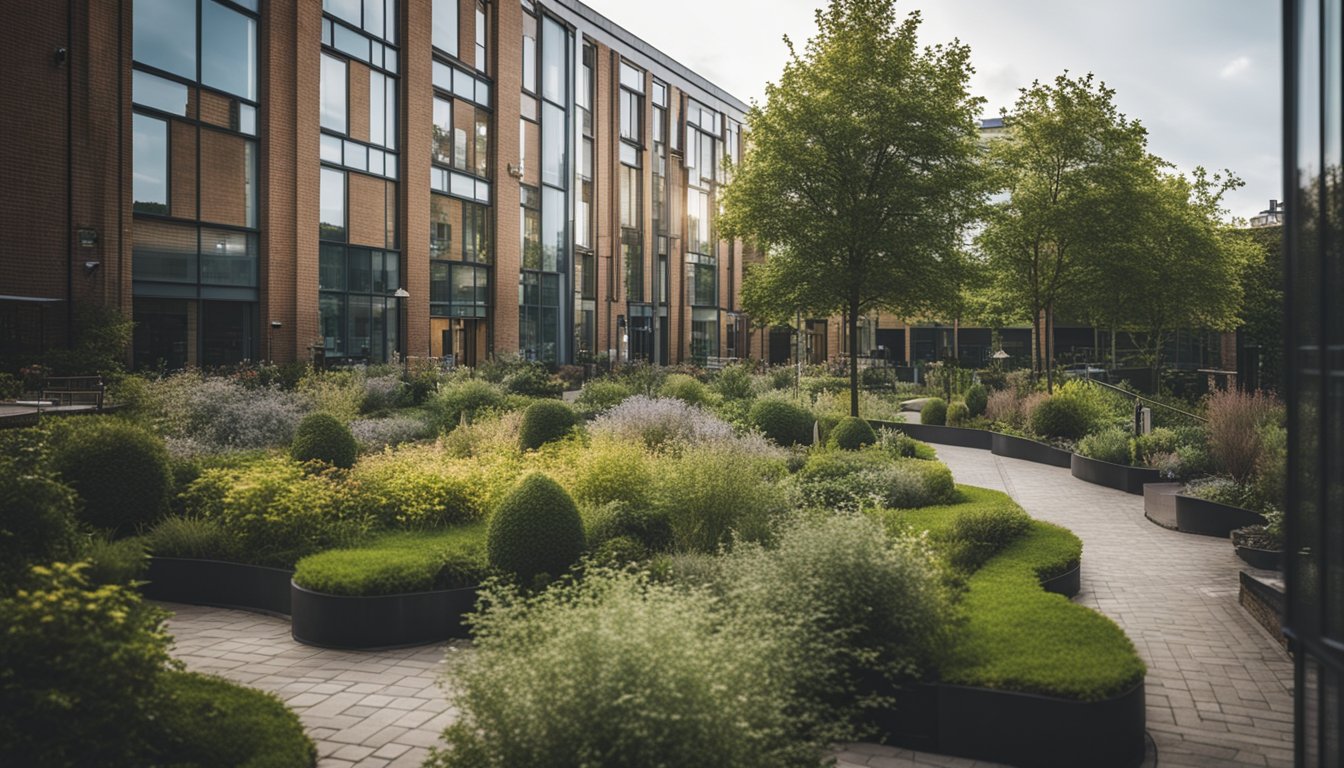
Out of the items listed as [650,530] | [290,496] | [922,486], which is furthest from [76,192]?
[922,486]

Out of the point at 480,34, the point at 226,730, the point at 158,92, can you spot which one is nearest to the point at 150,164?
the point at 158,92

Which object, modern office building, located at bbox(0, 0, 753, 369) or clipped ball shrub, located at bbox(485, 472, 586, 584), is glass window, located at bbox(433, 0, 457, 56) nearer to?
modern office building, located at bbox(0, 0, 753, 369)

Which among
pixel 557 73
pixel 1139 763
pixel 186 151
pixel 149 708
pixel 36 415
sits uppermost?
Result: pixel 557 73

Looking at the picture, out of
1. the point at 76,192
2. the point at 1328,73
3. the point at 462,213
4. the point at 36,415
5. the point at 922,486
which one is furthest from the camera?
the point at 462,213

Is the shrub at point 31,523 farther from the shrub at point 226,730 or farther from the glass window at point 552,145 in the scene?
the glass window at point 552,145

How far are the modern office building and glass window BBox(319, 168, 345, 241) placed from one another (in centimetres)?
6

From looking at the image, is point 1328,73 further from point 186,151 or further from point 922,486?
point 186,151

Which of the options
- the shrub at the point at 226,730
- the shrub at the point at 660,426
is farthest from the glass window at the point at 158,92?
the shrub at the point at 226,730

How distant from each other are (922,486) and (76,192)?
17.5 m

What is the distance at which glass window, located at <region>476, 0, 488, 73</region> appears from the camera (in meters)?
32.2

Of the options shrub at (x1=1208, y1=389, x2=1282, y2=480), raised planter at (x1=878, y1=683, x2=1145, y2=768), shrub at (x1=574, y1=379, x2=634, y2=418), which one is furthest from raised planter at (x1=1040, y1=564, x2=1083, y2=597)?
shrub at (x1=574, y1=379, x2=634, y2=418)

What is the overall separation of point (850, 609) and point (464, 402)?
1459 cm

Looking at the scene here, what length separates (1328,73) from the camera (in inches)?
145

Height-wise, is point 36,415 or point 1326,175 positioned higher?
point 1326,175
